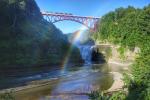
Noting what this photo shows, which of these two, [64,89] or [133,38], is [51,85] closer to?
[64,89]

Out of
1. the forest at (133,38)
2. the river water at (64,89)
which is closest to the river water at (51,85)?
the river water at (64,89)

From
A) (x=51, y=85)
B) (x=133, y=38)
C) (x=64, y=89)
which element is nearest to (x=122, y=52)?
(x=133, y=38)

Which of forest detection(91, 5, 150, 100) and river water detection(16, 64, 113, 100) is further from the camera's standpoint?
river water detection(16, 64, 113, 100)

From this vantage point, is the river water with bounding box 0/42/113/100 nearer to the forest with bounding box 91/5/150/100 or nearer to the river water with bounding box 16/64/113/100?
the river water with bounding box 16/64/113/100

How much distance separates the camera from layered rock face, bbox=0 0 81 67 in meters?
56.8

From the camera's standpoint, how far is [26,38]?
209ft

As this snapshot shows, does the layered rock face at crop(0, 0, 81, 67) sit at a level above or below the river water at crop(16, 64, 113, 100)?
above

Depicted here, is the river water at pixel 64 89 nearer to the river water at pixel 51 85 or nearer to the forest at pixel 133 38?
the river water at pixel 51 85

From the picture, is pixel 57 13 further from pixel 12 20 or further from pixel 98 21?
pixel 12 20

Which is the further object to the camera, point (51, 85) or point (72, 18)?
Answer: point (72, 18)

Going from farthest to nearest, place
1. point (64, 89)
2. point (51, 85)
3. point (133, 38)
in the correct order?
point (133, 38)
point (51, 85)
point (64, 89)

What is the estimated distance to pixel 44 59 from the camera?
209 ft

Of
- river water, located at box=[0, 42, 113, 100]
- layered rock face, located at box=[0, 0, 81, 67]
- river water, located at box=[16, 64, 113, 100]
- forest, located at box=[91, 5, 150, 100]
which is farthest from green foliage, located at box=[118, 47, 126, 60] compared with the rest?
river water, located at box=[16, 64, 113, 100]

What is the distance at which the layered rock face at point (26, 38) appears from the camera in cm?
5675
